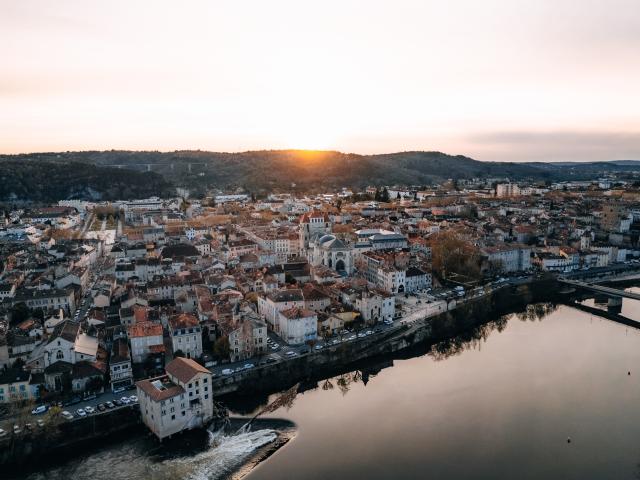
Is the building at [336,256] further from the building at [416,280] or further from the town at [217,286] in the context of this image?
the building at [416,280]

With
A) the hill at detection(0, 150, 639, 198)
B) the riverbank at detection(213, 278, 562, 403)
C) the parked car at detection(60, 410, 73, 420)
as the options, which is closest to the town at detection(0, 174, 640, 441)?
the parked car at detection(60, 410, 73, 420)

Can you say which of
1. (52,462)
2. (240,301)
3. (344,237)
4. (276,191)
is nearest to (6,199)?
(276,191)

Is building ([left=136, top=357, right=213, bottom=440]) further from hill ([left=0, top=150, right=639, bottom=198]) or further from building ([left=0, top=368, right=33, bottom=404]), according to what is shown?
hill ([left=0, top=150, right=639, bottom=198])

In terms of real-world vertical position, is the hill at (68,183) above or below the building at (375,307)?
above

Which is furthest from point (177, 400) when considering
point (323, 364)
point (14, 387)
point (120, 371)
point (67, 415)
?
point (323, 364)

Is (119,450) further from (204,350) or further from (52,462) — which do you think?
(204,350)

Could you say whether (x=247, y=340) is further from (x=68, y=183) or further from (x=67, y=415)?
(x=68, y=183)

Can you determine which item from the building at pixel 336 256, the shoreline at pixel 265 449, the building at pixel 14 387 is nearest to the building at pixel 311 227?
the building at pixel 336 256
